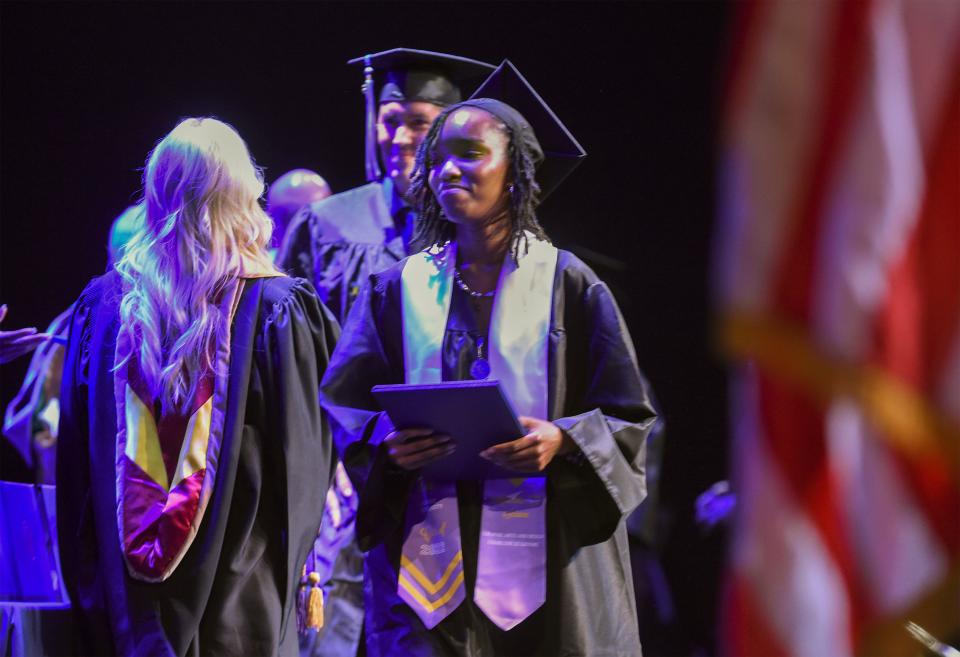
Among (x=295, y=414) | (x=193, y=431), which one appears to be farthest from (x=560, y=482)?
(x=193, y=431)

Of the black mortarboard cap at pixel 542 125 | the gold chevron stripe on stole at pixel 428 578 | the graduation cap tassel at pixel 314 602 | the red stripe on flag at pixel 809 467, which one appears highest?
the black mortarboard cap at pixel 542 125

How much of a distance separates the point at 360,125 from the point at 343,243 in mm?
1764

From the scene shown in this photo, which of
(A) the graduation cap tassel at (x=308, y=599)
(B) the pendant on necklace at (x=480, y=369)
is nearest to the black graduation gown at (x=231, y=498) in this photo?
(A) the graduation cap tassel at (x=308, y=599)

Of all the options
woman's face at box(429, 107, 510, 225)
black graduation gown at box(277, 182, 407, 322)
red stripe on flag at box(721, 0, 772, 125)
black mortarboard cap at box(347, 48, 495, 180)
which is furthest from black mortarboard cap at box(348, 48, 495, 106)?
red stripe on flag at box(721, 0, 772, 125)

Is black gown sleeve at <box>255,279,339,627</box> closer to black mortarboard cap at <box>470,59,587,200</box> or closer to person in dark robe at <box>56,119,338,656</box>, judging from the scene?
person in dark robe at <box>56,119,338,656</box>

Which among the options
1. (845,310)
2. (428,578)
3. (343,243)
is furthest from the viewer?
(343,243)

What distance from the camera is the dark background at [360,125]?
5.75m

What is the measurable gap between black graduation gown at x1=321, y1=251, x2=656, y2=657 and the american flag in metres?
1.51

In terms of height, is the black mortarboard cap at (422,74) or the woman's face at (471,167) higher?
the black mortarboard cap at (422,74)

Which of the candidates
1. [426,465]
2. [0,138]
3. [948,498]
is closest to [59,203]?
[0,138]

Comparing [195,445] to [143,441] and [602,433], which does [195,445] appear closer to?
[143,441]

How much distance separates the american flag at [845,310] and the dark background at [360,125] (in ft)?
14.2

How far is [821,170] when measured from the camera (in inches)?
55.8

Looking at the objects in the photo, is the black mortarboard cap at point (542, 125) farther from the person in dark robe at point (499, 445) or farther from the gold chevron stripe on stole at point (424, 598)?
the gold chevron stripe on stole at point (424, 598)
